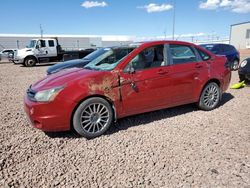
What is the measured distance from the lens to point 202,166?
295 cm

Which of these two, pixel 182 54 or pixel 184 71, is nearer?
pixel 184 71

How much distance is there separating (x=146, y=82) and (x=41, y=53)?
15.8 metres

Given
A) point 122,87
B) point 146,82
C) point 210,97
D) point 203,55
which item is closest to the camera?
point 122,87

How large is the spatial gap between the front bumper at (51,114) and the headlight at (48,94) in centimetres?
7

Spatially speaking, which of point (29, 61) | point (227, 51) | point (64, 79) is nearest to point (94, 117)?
point (64, 79)

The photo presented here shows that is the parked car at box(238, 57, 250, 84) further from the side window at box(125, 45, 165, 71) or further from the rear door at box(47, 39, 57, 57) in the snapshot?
the rear door at box(47, 39, 57, 57)

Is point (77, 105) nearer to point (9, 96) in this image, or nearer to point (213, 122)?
point (213, 122)

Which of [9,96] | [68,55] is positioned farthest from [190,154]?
[68,55]

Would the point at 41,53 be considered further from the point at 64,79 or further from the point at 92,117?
the point at 92,117

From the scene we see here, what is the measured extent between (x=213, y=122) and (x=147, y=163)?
6.63ft

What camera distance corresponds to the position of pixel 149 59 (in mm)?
4258

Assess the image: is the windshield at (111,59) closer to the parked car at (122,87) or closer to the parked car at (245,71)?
the parked car at (122,87)

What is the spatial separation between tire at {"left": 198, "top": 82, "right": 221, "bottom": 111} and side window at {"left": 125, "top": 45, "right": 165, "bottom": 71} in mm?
1340

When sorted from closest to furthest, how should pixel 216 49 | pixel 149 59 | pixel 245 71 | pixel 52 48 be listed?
pixel 149 59, pixel 245 71, pixel 216 49, pixel 52 48
